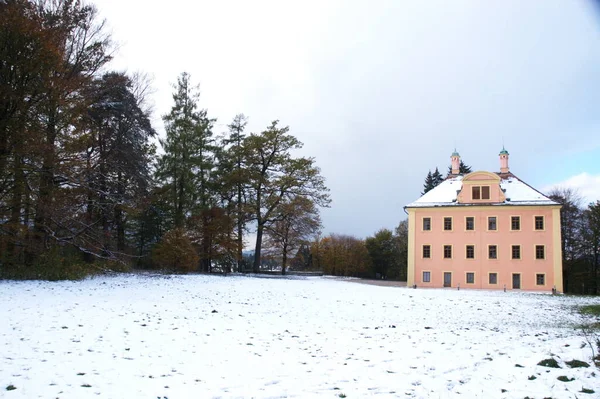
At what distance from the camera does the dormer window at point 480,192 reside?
125ft

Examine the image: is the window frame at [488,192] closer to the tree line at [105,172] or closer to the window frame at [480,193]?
the window frame at [480,193]

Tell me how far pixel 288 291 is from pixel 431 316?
27.4 ft

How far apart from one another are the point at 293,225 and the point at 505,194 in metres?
19.4

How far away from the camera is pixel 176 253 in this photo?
28.0 metres

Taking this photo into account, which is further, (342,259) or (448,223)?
(342,259)

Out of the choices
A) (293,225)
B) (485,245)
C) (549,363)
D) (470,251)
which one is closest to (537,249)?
(485,245)

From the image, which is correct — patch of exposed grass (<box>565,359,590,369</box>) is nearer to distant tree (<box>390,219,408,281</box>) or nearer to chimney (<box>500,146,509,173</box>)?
chimney (<box>500,146,509,173</box>)

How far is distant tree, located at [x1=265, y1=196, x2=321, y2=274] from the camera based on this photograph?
3772 centimetres

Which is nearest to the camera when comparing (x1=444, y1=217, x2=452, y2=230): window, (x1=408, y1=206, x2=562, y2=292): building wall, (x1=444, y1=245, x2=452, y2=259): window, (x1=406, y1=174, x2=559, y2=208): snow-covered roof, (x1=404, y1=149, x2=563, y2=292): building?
(x1=408, y1=206, x2=562, y2=292): building wall

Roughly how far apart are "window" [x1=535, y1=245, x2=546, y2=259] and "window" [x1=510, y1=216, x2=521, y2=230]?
2209 millimetres

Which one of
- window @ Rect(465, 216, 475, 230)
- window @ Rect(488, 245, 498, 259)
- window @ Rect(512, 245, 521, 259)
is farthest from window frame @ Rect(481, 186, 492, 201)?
window @ Rect(512, 245, 521, 259)

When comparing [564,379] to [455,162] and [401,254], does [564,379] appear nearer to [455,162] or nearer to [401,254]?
[455,162]

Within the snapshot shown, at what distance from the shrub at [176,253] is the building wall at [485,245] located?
20001 mm

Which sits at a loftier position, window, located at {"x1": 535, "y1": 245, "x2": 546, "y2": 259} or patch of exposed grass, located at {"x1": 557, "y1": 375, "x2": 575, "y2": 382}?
window, located at {"x1": 535, "y1": 245, "x2": 546, "y2": 259}
